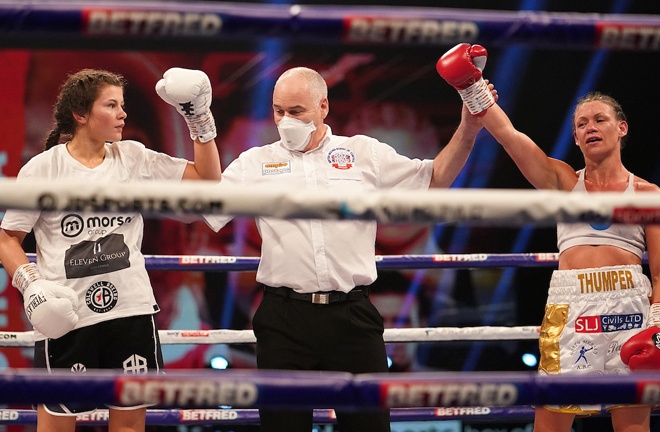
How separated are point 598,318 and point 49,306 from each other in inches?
56.5

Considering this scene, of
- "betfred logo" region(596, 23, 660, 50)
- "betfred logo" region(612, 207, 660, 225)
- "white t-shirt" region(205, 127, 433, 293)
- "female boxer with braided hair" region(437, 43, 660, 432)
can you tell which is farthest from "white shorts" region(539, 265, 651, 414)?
"betfred logo" region(612, 207, 660, 225)

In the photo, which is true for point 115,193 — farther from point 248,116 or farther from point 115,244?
point 248,116

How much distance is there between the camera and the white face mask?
2033mm

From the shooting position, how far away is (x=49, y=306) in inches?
69.5

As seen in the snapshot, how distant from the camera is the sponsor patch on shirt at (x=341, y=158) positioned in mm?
2088

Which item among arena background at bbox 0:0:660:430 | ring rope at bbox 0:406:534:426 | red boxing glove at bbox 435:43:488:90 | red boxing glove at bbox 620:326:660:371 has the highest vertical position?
arena background at bbox 0:0:660:430

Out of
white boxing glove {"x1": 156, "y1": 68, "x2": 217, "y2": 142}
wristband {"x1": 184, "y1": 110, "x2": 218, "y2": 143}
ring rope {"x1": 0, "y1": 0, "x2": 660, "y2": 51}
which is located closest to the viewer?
ring rope {"x1": 0, "y1": 0, "x2": 660, "y2": 51}

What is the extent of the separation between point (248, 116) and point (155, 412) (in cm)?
186

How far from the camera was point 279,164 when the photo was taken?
82.2 inches

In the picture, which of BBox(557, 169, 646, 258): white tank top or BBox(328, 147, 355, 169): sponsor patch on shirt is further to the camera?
BBox(557, 169, 646, 258): white tank top

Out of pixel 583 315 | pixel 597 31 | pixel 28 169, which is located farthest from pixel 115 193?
pixel 583 315

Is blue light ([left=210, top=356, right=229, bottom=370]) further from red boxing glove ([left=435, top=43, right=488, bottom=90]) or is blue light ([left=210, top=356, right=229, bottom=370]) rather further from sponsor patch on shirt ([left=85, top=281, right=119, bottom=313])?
red boxing glove ([left=435, top=43, right=488, bottom=90])

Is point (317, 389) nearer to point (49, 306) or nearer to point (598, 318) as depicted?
point (49, 306)

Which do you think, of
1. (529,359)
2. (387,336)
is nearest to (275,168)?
(387,336)
